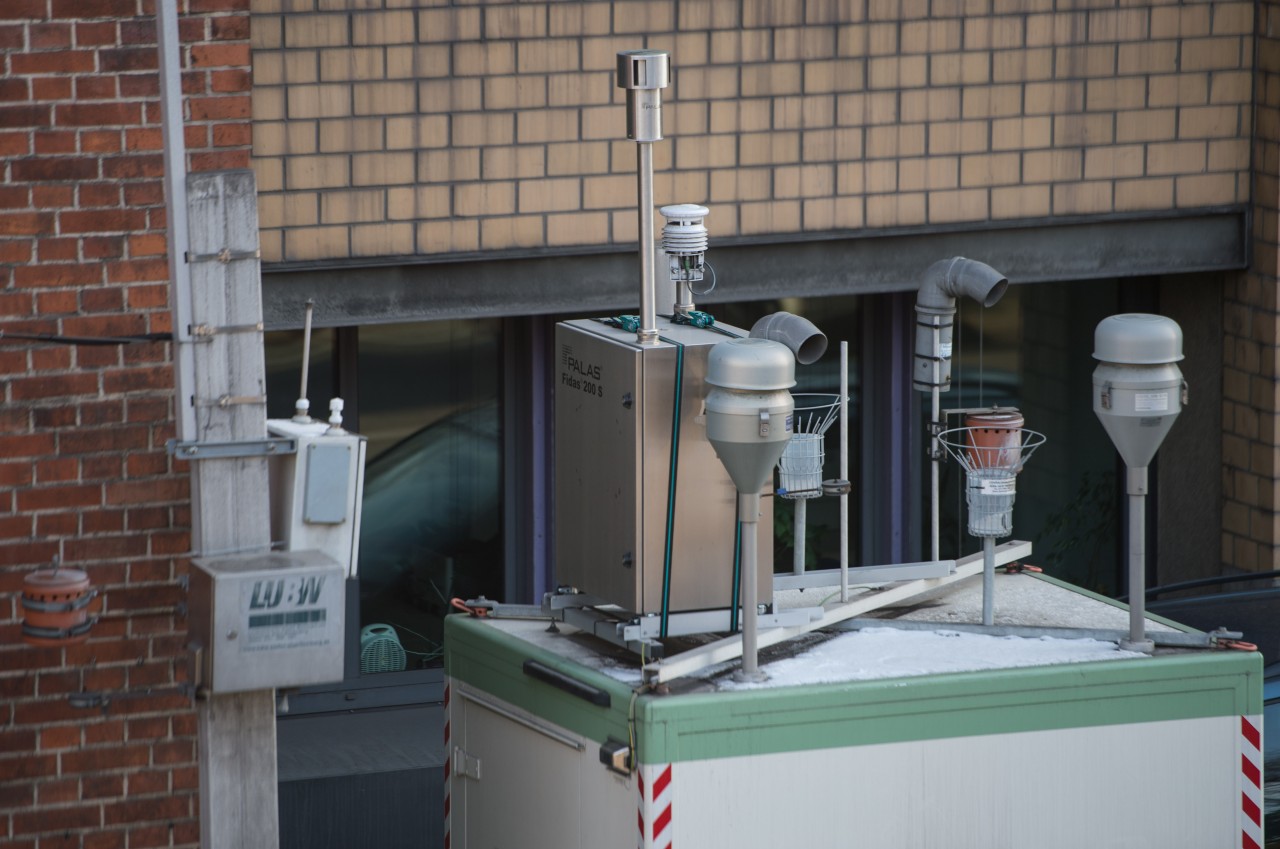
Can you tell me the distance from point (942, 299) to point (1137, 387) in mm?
927

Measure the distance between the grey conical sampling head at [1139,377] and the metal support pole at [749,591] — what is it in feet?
4.08

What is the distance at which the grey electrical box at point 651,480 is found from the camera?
593 centimetres

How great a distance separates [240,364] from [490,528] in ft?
15.2

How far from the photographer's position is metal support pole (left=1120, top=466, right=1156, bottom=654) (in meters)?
6.19

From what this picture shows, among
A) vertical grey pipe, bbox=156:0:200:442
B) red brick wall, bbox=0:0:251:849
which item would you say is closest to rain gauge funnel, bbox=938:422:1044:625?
vertical grey pipe, bbox=156:0:200:442

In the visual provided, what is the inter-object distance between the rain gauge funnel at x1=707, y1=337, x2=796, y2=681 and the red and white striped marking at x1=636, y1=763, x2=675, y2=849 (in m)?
0.42

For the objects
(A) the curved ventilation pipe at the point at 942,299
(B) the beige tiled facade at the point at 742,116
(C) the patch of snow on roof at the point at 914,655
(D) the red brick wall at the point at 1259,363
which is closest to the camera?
(C) the patch of snow on roof at the point at 914,655

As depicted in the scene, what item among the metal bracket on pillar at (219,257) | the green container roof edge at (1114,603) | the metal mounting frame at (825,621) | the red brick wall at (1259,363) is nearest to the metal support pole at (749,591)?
the metal mounting frame at (825,621)

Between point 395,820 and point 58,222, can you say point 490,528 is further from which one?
point 58,222

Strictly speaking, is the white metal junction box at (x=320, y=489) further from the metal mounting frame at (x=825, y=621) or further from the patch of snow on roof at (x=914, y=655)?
the patch of snow on roof at (x=914, y=655)

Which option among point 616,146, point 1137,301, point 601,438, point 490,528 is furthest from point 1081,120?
point 601,438

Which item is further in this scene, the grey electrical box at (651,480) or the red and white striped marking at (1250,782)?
the red and white striped marking at (1250,782)

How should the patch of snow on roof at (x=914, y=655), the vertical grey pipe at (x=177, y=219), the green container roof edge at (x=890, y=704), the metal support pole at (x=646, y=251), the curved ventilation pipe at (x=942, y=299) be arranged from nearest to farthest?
the vertical grey pipe at (x=177, y=219) → the green container roof edge at (x=890, y=704) → the patch of snow on roof at (x=914, y=655) → the metal support pole at (x=646, y=251) → the curved ventilation pipe at (x=942, y=299)

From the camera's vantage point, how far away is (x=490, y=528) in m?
10.1
